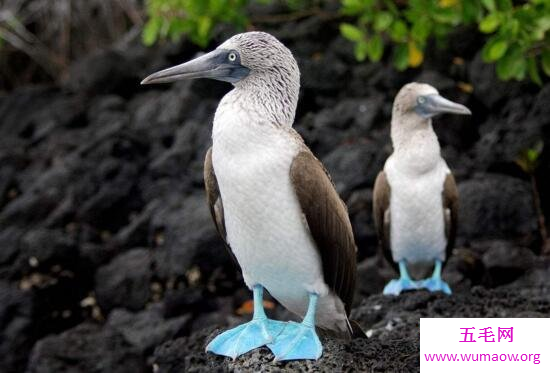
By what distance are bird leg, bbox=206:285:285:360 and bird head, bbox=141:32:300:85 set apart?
0.79 meters

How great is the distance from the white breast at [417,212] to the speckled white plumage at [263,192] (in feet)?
4.92

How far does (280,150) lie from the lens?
2.89 meters

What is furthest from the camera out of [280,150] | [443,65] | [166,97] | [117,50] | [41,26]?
[41,26]

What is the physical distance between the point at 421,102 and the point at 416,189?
0.44m

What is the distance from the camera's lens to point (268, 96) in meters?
2.95

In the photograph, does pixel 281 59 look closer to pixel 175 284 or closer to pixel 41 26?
pixel 175 284

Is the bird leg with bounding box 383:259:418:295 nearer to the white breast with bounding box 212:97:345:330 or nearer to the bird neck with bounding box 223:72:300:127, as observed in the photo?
the white breast with bounding box 212:97:345:330

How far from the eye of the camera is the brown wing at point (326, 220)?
9.59 ft

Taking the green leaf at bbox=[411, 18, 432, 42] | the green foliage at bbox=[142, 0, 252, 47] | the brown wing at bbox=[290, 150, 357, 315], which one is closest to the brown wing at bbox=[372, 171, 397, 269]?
the green leaf at bbox=[411, 18, 432, 42]

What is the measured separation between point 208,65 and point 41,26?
6.74m

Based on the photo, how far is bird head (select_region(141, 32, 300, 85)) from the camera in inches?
116

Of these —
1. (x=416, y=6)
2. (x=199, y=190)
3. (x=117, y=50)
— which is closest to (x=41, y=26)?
(x=117, y=50)

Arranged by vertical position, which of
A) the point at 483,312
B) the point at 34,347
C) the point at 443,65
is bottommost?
the point at 34,347

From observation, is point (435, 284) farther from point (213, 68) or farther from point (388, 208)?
point (213, 68)
